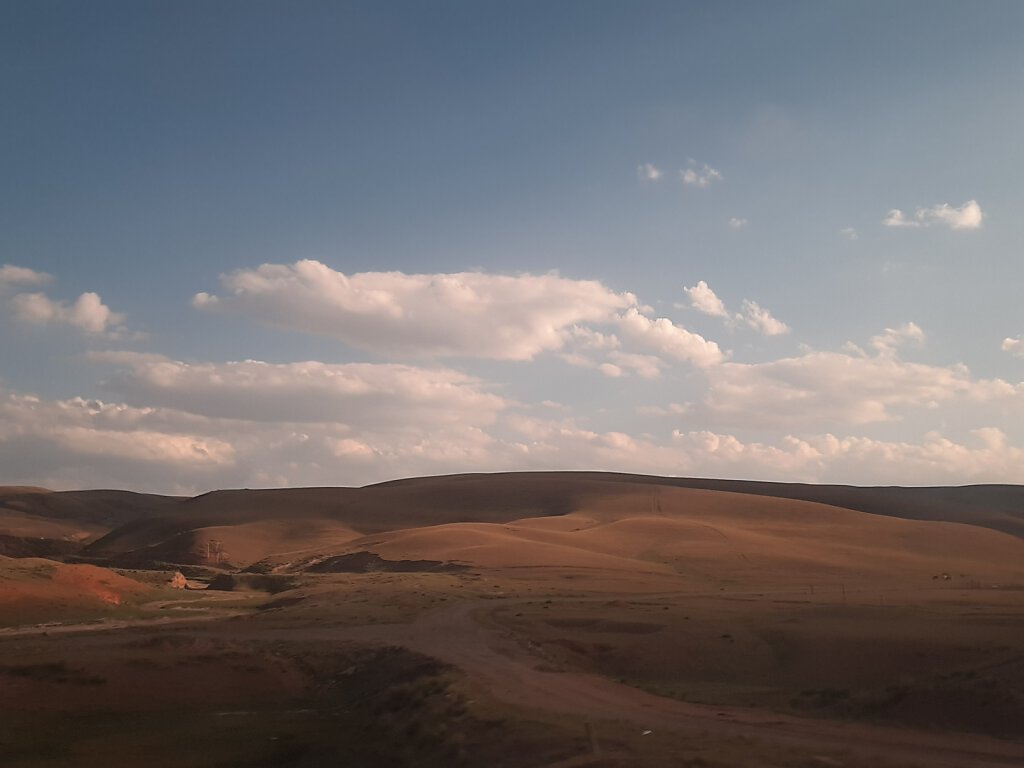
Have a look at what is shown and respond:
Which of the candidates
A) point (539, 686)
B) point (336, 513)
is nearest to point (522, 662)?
point (539, 686)

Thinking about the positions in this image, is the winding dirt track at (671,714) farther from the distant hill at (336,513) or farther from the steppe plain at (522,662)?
the distant hill at (336,513)

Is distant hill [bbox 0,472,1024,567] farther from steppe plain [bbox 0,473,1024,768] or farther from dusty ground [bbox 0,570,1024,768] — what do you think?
dusty ground [bbox 0,570,1024,768]

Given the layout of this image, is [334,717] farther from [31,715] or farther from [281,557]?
[281,557]

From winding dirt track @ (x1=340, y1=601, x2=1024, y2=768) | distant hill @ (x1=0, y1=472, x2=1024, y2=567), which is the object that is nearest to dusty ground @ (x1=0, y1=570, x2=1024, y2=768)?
winding dirt track @ (x1=340, y1=601, x2=1024, y2=768)

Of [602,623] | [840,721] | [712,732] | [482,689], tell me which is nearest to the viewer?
[712,732]

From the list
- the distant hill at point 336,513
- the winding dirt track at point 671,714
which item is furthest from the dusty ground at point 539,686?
the distant hill at point 336,513

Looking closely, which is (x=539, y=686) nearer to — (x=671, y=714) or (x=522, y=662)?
(x=522, y=662)

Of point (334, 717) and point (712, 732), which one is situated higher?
point (712, 732)

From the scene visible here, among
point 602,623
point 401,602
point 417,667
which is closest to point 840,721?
point 417,667
